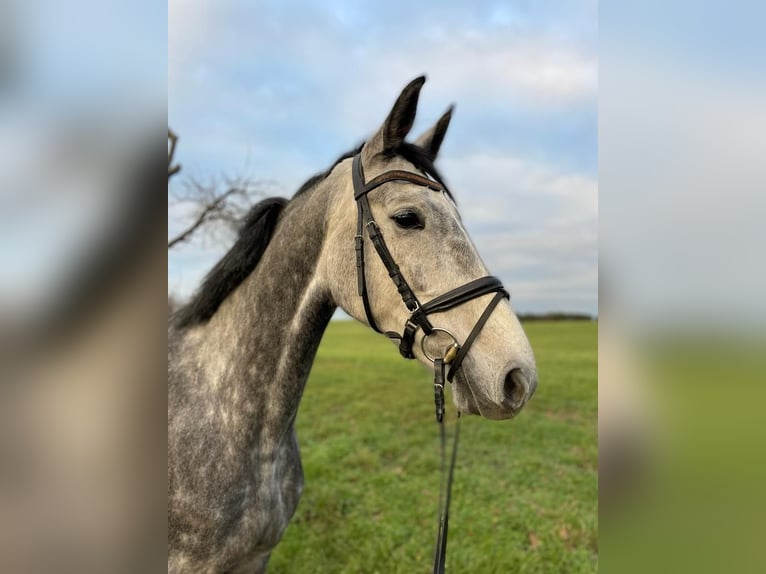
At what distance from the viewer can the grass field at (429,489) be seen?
447 cm

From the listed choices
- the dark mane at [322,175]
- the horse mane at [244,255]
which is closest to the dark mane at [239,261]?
the horse mane at [244,255]

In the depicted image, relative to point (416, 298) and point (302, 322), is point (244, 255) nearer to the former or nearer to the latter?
point (302, 322)

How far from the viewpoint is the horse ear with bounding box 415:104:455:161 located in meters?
2.34

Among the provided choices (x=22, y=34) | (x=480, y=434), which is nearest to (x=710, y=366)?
(x=22, y=34)

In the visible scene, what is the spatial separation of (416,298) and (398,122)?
798mm

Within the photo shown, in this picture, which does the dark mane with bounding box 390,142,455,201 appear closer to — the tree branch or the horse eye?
the horse eye

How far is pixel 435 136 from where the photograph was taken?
2371 mm

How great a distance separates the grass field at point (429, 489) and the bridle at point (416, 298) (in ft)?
0.60

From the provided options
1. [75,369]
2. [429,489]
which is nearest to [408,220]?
[75,369]

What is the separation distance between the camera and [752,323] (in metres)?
0.74

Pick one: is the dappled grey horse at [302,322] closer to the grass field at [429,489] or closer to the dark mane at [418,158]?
the dark mane at [418,158]

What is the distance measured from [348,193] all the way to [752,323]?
1668 millimetres

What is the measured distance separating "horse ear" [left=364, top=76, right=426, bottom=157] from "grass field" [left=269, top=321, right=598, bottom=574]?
1010 millimetres

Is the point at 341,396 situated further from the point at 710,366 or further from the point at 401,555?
the point at 710,366
